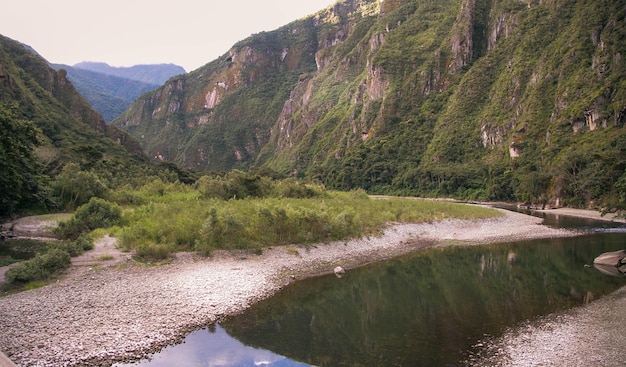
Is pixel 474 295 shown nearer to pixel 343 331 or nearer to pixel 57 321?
pixel 343 331

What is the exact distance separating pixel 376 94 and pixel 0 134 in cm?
15046

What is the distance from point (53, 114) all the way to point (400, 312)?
10380 centimetres

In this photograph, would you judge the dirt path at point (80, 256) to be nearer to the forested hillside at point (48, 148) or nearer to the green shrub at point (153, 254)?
the green shrub at point (153, 254)

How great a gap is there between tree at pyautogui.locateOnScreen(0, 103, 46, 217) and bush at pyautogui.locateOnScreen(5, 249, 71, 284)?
15.1m

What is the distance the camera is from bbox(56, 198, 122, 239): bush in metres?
35.8

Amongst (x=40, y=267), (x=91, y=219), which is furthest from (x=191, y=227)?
(x=91, y=219)

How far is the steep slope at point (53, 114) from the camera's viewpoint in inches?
2739

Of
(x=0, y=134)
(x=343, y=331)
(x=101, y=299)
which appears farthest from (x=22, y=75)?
(x=343, y=331)

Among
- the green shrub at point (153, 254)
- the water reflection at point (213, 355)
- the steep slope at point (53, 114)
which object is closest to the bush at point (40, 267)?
the green shrub at point (153, 254)

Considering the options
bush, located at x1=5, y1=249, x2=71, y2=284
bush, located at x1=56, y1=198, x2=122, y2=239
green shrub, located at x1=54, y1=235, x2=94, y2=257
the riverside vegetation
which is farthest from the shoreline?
bush, located at x1=56, y1=198, x2=122, y2=239

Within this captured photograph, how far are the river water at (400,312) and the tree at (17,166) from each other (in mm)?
27746

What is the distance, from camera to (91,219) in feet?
120

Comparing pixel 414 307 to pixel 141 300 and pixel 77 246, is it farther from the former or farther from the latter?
pixel 77 246

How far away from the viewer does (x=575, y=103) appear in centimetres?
9069
